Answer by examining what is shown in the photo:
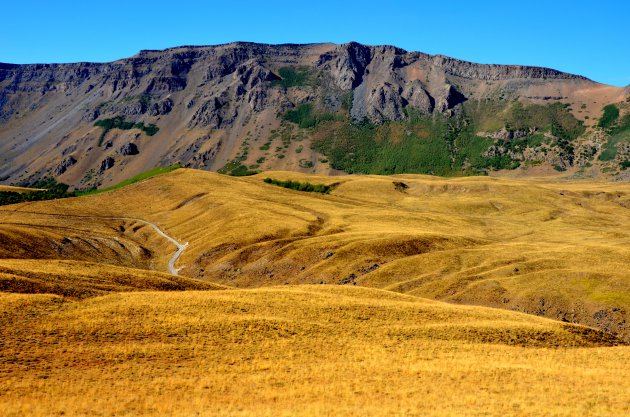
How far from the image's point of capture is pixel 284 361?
3909 cm

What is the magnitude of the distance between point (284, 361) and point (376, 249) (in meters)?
88.0

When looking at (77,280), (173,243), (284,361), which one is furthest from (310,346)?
(173,243)

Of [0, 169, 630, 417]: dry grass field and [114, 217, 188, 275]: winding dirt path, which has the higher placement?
[0, 169, 630, 417]: dry grass field

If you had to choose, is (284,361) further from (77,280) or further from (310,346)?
(77,280)

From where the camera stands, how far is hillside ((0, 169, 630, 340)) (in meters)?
96.3

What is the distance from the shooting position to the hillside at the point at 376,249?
96.3 meters

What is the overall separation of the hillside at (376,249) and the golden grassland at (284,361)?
42324 millimetres

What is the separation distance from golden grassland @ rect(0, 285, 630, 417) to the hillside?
4232cm

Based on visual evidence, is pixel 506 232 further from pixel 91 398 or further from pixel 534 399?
pixel 91 398

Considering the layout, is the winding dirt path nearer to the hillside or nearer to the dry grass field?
the hillside

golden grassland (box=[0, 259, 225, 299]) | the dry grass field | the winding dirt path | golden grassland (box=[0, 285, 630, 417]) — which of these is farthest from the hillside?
golden grassland (box=[0, 259, 225, 299])

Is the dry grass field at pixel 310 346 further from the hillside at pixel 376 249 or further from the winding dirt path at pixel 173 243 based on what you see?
the winding dirt path at pixel 173 243

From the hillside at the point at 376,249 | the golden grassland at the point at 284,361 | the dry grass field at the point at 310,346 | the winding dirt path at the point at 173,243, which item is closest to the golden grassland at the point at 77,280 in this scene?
the dry grass field at the point at 310,346

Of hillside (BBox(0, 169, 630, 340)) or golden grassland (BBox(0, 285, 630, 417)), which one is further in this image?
hillside (BBox(0, 169, 630, 340))
